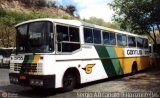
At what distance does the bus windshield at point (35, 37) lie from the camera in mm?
11242

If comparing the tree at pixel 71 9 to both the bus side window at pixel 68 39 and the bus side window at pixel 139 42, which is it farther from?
the bus side window at pixel 68 39

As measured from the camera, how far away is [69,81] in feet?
40.3

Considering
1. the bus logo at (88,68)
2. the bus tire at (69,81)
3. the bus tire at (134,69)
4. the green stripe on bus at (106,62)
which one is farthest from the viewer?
the bus tire at (134,69)

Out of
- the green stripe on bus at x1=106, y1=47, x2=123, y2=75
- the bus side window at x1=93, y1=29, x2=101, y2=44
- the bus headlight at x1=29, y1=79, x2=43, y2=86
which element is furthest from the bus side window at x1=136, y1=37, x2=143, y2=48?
the bus headlight at x1=29, y1=79, x2=43, y2=86

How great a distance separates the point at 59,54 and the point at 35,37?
3.78ft

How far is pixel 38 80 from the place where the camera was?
11008 mm

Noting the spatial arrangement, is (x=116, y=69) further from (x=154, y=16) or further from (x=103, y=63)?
(x=154, y=16)

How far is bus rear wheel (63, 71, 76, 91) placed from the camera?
12.0 metres

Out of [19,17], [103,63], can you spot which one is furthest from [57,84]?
[19,17]

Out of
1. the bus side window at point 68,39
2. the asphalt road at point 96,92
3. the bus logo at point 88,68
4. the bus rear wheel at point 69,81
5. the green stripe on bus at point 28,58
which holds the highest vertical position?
the bus side window at point 68,39

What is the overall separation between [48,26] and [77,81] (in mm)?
2892

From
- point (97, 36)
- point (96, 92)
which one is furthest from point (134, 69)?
point (96, 92)

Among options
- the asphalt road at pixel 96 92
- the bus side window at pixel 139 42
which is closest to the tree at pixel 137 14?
the bus side window at pixel 139 42

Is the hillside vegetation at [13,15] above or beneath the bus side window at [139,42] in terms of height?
above
